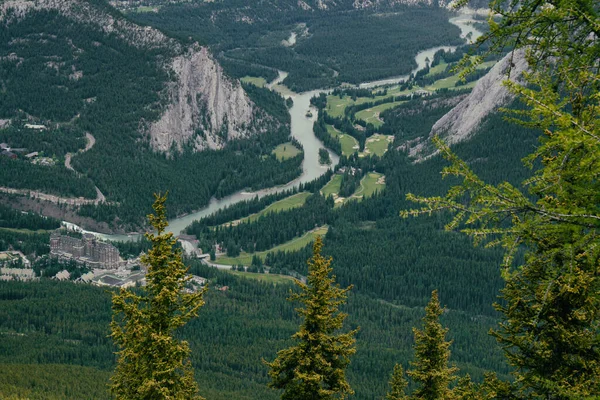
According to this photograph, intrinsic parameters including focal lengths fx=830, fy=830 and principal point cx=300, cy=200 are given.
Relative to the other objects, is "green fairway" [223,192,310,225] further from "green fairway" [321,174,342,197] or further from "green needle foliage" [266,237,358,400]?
"green needle foliage" [266,237,358,400]

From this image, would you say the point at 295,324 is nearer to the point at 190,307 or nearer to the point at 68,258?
the point at 68,258

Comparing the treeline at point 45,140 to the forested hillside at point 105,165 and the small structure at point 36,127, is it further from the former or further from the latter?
the small structure at point 36,127

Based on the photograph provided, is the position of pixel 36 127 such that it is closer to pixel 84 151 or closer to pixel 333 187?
pixel 84 151

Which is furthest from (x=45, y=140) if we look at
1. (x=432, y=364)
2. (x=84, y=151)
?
(x=432, y=364)

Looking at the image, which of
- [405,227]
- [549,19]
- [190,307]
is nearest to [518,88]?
[549,19]

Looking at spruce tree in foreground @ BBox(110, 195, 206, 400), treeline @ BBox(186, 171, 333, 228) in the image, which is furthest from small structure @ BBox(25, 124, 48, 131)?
A: spruce tree in foreground @ BBox(110, 195, 206, 400)
